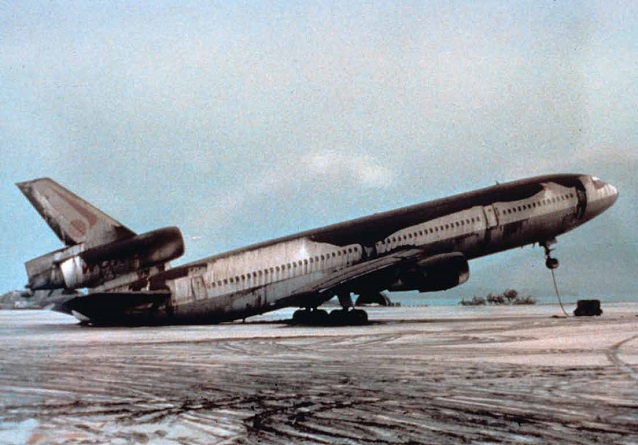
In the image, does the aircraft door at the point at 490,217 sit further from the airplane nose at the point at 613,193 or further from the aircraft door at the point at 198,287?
the aircraft door at the point at 198,287

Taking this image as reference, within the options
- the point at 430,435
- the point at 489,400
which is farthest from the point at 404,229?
the point at 430,435

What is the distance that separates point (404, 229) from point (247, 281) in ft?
27.8

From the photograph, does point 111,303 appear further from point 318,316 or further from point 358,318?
point 358,318

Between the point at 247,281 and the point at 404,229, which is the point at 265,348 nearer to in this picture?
the point at 247,281

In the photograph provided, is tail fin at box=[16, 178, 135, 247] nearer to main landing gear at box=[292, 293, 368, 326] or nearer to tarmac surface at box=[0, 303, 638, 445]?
main landing gear at box=[292, 293, 368, 326]

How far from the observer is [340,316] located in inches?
1375

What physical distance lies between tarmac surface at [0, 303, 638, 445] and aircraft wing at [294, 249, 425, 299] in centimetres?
1278

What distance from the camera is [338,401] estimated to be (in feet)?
34.1

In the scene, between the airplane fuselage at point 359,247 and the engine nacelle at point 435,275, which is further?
the airplane fuselage at point 359,247

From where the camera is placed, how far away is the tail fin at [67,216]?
3284cm

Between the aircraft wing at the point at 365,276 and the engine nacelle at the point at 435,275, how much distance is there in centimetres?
57

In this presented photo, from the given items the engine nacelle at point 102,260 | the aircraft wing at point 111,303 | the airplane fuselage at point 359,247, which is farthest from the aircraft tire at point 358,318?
the aircraft wing at point 111,303

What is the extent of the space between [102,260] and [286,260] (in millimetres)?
8929

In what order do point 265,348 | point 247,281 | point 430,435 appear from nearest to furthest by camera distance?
point 430,435 → point 265,348 → point 247,281
